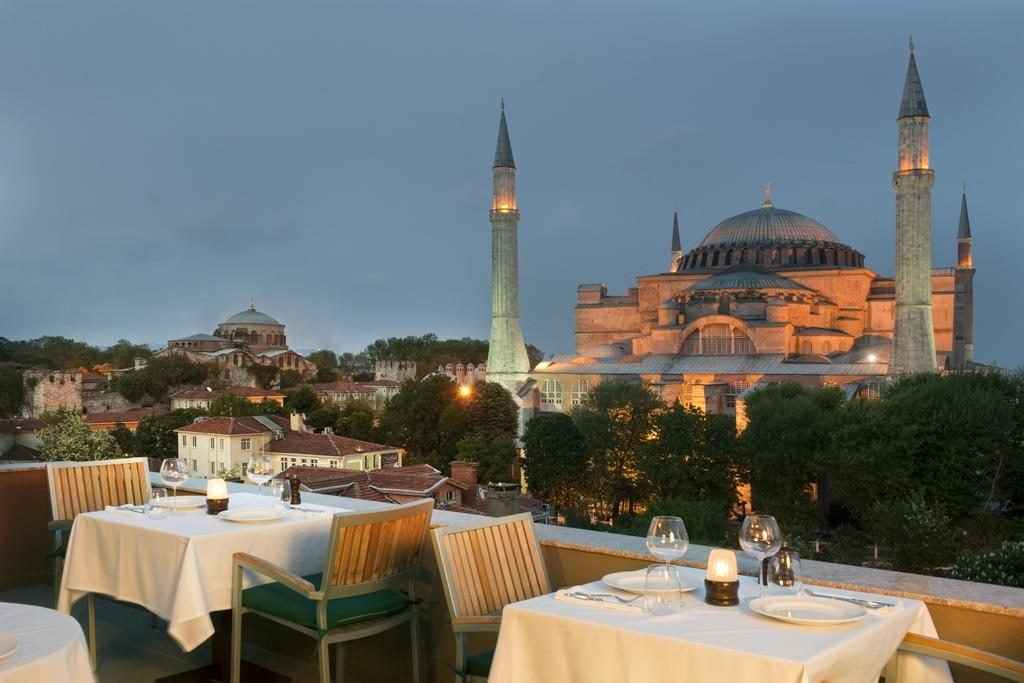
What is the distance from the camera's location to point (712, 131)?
224ft

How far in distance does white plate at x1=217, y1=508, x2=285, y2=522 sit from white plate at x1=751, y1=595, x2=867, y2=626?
216cm

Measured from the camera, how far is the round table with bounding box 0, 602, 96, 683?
6.35 feet

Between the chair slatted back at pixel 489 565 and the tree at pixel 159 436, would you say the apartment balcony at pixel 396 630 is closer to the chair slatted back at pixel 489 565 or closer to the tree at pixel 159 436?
the chair slatted back at pixel 489 565

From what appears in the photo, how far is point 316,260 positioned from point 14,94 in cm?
5705

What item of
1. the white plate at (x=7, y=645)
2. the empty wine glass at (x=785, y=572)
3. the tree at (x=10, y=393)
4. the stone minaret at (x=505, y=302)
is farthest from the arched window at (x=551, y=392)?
the white plate at (x=7, y=645)

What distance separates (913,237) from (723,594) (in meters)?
32.9

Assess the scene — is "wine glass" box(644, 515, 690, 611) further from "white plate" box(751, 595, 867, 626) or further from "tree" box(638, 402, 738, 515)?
"tree" box(638, 402, 738, 515)

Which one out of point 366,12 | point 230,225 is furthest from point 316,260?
point 366,12

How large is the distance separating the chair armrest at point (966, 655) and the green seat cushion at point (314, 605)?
70.6 inches

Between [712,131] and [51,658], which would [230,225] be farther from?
[51,658]

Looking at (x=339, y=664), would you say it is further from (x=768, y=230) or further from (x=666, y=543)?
(x=768, y=230)

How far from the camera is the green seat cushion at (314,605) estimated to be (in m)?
3.28

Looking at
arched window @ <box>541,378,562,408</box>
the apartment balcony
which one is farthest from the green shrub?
arched window @ <box>541,378,562,408</box>

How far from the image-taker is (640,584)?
8.54 ft
